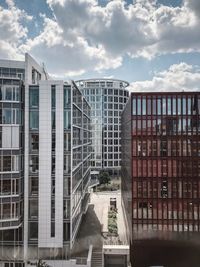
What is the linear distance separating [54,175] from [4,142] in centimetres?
583

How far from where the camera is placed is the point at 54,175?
28219mm

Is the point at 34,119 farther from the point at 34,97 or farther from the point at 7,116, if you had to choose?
the point at 7,116

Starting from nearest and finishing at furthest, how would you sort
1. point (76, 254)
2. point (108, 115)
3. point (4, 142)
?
point (4, 142) → point (76, 254) → point (108, 115)

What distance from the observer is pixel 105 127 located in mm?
97375

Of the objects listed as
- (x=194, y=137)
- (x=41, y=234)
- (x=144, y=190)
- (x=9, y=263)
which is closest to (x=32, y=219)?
(x=41, y=234)

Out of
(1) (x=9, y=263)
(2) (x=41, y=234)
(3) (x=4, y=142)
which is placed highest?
(3) (x=4, y=142)

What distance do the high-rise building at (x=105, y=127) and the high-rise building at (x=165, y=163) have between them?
5915 centimetres

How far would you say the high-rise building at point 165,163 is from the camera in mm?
36438

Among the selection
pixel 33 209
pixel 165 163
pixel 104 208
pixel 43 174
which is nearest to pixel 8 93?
pixel 43 174

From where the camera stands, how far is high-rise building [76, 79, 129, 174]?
96.4 m

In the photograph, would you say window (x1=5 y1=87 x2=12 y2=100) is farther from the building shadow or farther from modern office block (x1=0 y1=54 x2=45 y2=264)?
the building shadow

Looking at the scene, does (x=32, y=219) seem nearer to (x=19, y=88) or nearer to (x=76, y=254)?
(x=76, y=254)

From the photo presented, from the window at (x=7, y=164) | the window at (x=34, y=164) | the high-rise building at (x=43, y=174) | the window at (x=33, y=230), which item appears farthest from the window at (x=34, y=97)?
the window at (x=33, y=230)

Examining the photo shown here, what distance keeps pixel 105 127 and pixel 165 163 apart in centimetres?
6123
